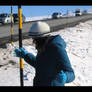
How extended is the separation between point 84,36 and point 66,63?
1205 cm

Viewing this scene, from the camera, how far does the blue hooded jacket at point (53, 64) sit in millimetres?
3305

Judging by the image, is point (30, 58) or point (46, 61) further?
point (30, 58)

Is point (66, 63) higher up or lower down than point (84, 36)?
higher up

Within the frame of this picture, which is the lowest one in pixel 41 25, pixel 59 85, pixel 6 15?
pixel 6 15

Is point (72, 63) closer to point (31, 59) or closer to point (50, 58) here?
point (31, 59)

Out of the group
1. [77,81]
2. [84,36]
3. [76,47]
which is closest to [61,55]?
[77,81]

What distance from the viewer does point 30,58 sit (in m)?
3.72

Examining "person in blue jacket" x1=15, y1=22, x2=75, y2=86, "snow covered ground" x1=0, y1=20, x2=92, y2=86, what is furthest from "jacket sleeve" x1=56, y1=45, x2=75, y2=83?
"snow covered ground" x1=0, y1=20, x2=92, y2=86

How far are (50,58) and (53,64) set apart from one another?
72 millimetres

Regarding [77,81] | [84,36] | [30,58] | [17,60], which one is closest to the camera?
[30,58]

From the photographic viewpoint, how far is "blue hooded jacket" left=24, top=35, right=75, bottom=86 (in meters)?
3.30

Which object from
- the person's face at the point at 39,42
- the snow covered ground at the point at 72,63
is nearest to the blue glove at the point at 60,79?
the person's face at the point at 39,42

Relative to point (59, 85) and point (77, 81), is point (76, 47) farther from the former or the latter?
point (59, 85)

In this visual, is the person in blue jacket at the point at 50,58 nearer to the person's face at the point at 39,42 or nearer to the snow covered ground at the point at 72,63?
the person's face at the point at 39,42
